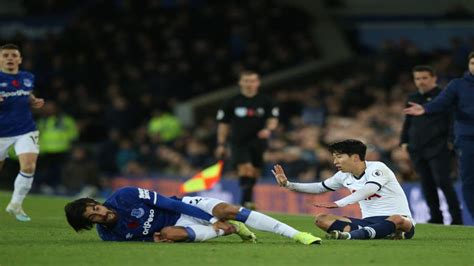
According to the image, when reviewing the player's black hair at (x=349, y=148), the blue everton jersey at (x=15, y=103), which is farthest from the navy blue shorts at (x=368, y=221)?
the blue everton jersey at (x=15, y=103)

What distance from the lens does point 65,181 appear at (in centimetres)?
2819

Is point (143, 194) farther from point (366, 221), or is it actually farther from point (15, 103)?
point (15, 103)

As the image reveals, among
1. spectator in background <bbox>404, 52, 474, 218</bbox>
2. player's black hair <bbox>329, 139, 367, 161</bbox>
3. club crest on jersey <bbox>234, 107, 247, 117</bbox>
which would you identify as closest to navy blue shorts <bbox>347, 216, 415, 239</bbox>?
player's black hair <bbox>329, 139, 367, 161</bbox>

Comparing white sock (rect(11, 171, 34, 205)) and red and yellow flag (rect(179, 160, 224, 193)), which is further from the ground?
red and yellow flag (rect(179, 160, 224, 193))

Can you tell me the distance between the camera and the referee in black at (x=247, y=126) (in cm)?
1945

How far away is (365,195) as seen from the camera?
12539 mm

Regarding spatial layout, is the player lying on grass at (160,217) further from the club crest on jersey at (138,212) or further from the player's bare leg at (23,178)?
the player's bare leg at (23,178)

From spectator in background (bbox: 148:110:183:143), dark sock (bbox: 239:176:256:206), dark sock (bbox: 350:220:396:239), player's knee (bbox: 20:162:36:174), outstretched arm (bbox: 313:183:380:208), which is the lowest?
dark sock (bbox: 350:220:396:239)

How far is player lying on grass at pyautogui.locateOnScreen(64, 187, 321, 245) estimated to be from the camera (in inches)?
475

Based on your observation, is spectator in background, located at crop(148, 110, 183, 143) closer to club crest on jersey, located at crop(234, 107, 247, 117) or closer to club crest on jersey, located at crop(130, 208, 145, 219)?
club crest on jersey, located at crop(234, 107, 247, 117)

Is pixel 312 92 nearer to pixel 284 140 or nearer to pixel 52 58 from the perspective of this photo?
pixel 284 140

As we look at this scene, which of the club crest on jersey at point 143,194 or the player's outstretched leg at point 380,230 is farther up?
the club crest on jersey at point 143,194

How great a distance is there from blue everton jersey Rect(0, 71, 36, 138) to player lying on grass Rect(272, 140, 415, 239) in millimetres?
4519

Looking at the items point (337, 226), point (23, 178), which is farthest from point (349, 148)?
point (23, 178)
